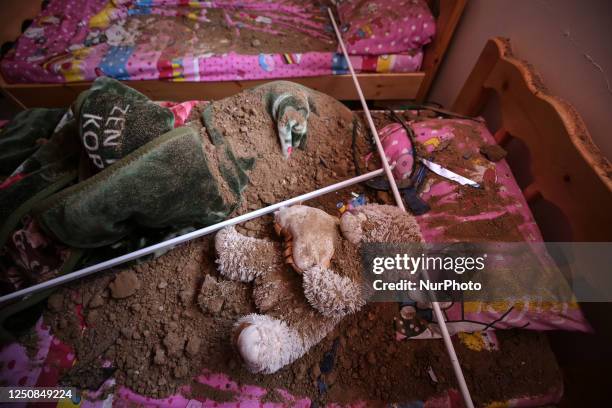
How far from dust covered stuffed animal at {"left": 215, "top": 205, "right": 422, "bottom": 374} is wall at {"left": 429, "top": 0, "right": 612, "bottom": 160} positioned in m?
0.69

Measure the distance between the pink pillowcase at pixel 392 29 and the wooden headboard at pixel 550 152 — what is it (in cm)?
47

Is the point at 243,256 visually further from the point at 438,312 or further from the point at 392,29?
the point at 392,29

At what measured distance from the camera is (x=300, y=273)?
646mm

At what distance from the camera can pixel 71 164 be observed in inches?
31.9

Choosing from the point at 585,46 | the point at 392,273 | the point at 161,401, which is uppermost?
the point at 585,46

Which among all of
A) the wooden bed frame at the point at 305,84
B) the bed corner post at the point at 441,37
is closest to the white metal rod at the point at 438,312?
the wooden bed frame at the point at 305,84

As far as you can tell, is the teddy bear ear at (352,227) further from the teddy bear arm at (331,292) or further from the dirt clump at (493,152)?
the dirt clump at (493,152)

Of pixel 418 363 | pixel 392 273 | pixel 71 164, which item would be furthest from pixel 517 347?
pixel 71 164

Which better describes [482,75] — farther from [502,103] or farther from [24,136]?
[24,136]

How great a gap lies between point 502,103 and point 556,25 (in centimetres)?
26

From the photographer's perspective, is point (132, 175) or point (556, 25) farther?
point (556, 25)

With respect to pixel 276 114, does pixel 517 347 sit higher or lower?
lower

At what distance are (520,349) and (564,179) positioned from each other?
0.52 meters

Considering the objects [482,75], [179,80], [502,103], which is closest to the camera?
[502,103]
